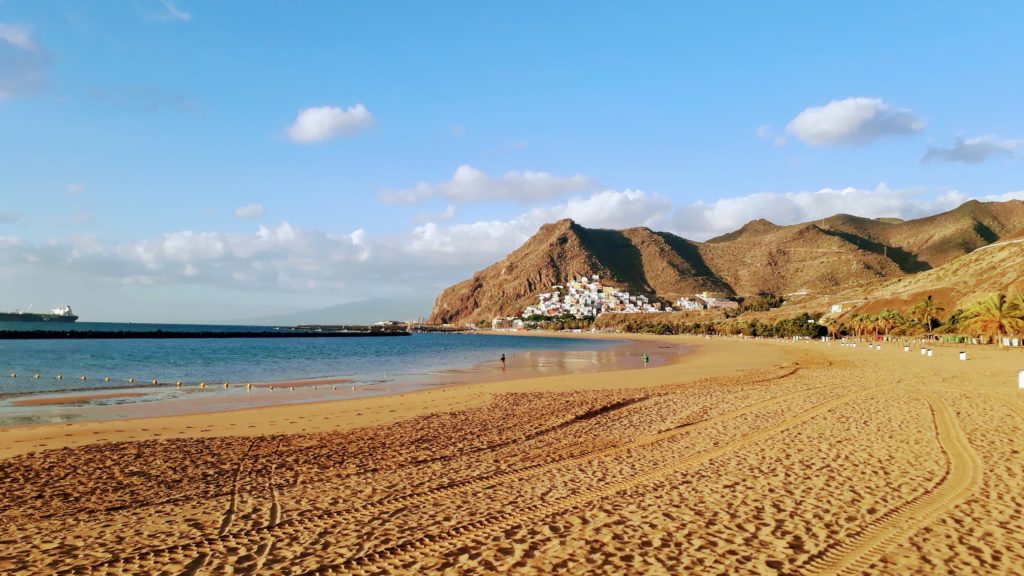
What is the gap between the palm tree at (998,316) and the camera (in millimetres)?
49562

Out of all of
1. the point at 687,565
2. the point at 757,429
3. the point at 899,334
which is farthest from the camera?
the point at 899,334

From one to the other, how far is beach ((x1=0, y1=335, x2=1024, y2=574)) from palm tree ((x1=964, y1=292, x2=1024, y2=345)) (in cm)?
4386

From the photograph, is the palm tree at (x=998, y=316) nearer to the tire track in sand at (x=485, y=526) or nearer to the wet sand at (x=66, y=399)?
the tire track in sand at (x=485, y=526)

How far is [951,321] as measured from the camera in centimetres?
6769

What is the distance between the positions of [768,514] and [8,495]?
11.9m

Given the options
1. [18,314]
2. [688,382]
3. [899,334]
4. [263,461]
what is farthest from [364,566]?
[18,314]

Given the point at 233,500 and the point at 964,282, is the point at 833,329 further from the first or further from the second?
the point at 233,500

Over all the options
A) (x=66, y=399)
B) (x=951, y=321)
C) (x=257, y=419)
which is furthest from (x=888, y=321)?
(x=66, y=399)

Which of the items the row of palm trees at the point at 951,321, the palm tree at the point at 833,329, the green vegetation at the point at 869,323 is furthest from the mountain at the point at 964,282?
the palm tree at the point at 833,329

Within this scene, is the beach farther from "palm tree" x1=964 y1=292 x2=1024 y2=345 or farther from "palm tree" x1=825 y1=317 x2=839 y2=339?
"palm tree" x1=825 y1=317 x2=839 y2=339

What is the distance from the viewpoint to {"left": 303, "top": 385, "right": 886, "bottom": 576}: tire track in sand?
6.21m

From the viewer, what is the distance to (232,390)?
92.8 ft

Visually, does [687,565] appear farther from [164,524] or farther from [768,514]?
[164,524]

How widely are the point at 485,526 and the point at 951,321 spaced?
7996cm
